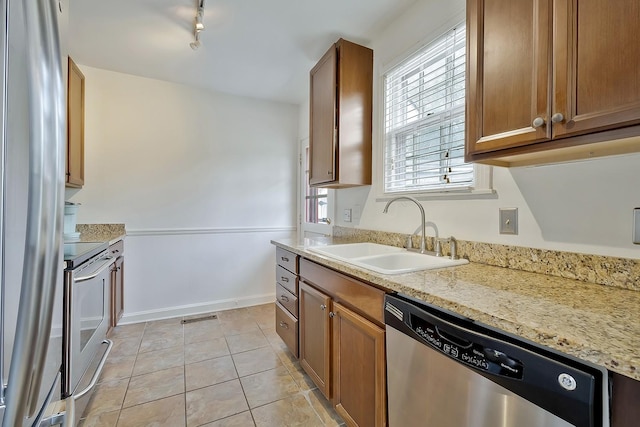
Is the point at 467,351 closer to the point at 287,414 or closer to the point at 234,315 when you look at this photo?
the point at 287,414

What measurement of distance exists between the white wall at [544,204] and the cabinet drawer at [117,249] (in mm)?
2206

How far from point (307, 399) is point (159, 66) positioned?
9.99ft

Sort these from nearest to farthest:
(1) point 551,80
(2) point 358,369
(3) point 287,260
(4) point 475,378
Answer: (4) point 475,378, (1) point 551,80, (2) point 358,369, (3) point 287,260

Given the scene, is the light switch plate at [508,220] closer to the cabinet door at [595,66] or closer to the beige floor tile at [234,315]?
the cabinet door at [595,66]

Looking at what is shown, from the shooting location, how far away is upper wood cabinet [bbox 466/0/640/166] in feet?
2.57

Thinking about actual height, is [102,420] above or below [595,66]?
below

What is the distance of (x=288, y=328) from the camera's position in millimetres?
2164

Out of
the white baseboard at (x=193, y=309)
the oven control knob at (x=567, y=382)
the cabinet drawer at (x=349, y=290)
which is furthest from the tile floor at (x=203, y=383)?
the oven control knob at (x=567, y=382)

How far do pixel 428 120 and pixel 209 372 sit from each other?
226 centimetres

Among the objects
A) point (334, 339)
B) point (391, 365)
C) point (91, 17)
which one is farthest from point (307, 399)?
point (91, 17)

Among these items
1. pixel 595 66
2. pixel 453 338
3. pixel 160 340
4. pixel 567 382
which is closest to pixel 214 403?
pixel 160 340

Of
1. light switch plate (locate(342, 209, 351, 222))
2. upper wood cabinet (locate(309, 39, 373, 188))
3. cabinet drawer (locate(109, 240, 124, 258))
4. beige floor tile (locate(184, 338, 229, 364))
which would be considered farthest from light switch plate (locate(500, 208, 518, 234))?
cabinet drawer (locate(109, 240, 124, 258))

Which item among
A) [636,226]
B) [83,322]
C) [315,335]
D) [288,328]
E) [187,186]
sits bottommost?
[288,328]

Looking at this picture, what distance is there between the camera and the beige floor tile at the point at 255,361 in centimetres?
210
